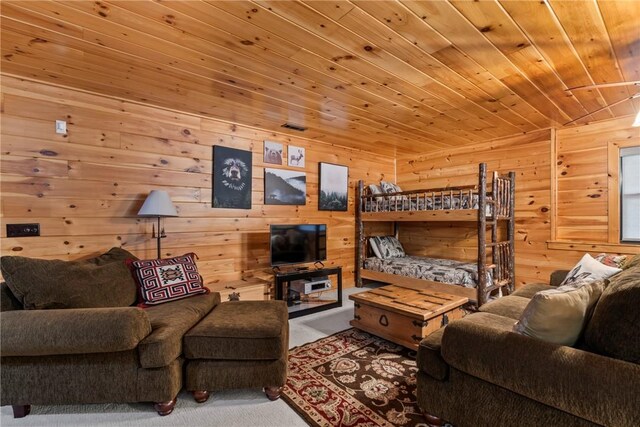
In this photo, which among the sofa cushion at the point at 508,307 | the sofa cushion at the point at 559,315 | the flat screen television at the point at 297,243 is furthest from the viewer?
the flat screen television at the point at 297,243

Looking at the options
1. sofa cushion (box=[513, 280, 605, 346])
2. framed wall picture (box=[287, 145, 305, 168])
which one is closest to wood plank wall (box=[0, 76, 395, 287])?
framed wall picture (box=[287, 145, 305, 168])

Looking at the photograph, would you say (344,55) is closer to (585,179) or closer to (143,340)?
(143,340)

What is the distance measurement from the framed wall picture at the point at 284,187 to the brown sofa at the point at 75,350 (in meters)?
2.23

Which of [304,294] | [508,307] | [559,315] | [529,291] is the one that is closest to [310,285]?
Result: [304,294]

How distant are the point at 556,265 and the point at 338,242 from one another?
284cm

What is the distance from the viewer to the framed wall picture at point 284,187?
384 centimetres

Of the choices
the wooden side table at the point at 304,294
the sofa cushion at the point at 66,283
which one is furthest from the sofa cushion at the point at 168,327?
the wooden side table at the point at 304,294

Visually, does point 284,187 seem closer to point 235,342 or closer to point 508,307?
point 235,342

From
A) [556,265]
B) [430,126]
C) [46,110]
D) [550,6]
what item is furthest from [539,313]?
[46,110]

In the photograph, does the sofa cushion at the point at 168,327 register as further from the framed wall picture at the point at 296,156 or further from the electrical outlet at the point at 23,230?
the framed wall picture at the point at 296,156

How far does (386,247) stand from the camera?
4801mm

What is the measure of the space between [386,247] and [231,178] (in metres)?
2.63

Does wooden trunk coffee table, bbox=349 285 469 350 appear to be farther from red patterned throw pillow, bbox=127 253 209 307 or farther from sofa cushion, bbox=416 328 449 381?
red patterned throw pillow, bbox=127 253 209 307

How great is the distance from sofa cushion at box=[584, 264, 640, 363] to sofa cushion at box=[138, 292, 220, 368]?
2009mm
